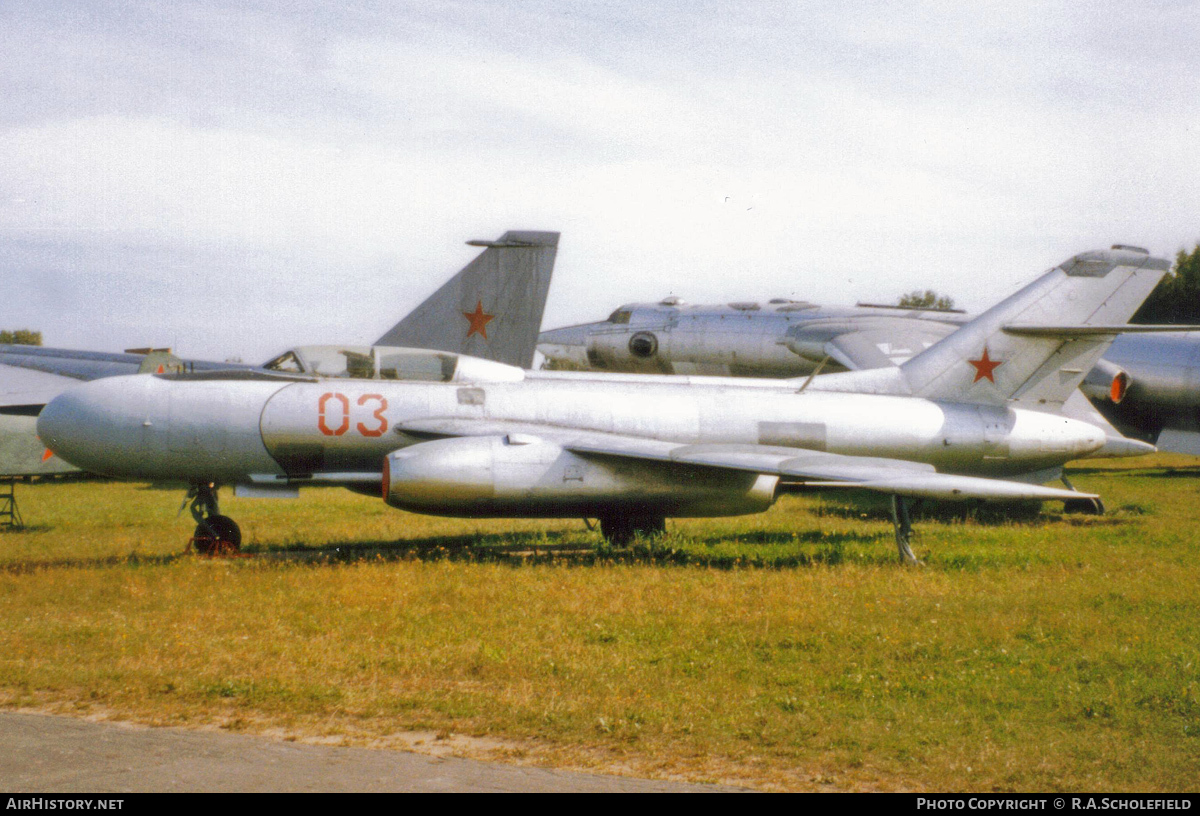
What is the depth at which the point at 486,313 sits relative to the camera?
2219 cm

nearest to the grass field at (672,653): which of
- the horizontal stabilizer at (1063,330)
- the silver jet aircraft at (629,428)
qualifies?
the silver jet aircraft at (629,428)

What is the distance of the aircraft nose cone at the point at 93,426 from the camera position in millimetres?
12391

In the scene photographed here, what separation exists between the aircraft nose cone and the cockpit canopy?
1834 millimetres

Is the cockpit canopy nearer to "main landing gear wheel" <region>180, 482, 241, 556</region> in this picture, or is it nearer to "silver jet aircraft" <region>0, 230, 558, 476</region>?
"main landing gear wheel" <region>180, 482, 241, 556</region>

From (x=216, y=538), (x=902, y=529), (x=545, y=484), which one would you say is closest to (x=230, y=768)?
(x=545, y=484)

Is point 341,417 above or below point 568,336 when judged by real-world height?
below

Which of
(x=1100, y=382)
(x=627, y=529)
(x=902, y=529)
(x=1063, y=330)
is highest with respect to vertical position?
(x=1063, y=330)

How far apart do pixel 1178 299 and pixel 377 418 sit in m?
52.4

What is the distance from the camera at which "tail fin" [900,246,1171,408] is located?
600 inches

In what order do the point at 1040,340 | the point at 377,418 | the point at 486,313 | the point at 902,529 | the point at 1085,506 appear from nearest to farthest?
the point at 902,529 → the point at 377,418 → the point at 1040,340 → the point at 1085,506 → the point at 486,313

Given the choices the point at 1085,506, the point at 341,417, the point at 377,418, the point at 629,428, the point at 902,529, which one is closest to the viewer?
the point at 902,529

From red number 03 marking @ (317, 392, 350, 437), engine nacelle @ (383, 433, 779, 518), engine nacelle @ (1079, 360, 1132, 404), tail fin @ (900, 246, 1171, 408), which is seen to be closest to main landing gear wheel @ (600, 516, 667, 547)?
engine nacelle @ (383, 433, 779, 518)

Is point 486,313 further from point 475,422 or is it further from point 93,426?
point 93,426

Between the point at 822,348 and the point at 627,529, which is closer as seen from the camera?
the point at 627,529
